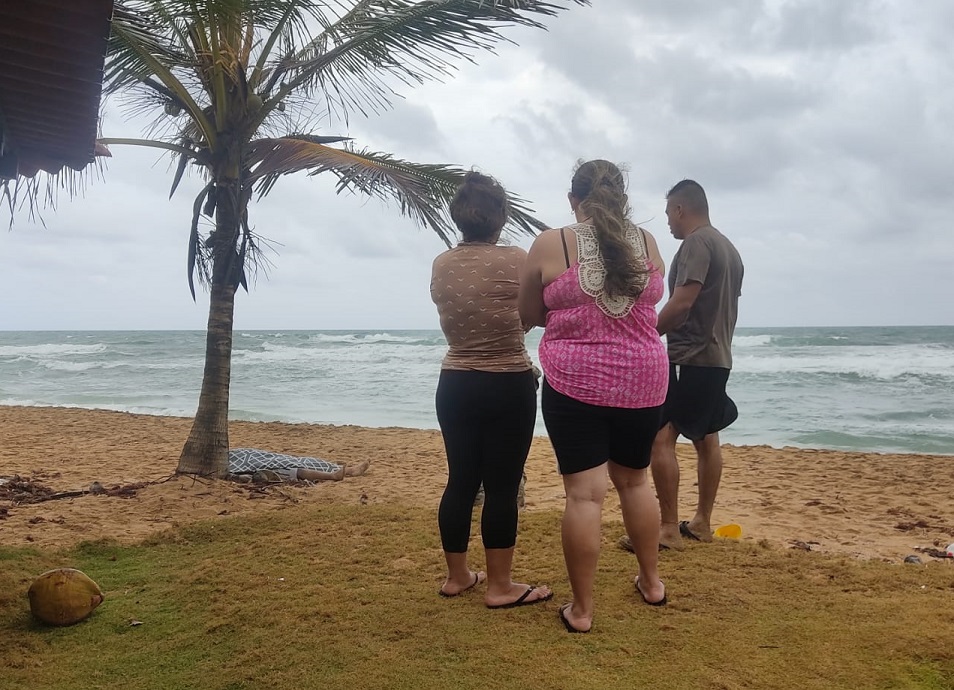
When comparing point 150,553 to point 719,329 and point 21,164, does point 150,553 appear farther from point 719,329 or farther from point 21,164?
point 719,329

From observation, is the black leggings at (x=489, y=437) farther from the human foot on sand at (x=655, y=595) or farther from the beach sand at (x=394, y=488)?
the beach sand at (x=394, y=488)

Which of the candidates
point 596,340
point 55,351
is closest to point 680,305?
point 596,340

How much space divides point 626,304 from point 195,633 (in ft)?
6.66

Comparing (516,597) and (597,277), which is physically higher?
(597,277)

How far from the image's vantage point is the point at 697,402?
3.55m

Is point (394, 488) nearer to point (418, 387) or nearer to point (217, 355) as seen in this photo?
point (217, 355)

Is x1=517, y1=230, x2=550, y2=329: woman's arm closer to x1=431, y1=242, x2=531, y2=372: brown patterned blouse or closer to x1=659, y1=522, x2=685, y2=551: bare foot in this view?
x1=431, y1=242, x2=531, y2=372: brown patterned blouse

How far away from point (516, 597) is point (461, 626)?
0.91 feet

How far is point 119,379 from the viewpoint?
918 inches

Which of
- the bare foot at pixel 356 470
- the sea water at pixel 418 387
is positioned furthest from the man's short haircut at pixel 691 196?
the sea water at pixel 418 387

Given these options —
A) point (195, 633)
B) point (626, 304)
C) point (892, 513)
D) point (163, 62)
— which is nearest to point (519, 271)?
point (626, 304)

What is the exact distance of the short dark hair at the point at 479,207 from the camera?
2725mm

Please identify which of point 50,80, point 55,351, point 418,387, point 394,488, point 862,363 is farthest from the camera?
point 55,351

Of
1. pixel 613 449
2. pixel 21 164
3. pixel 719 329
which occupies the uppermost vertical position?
pixel 21 164
